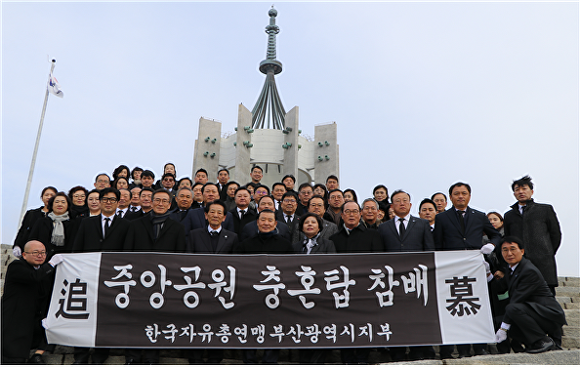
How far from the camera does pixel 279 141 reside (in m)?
23.4

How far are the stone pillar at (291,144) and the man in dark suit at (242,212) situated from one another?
643 inches

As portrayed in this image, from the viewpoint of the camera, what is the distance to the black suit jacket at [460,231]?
489cm

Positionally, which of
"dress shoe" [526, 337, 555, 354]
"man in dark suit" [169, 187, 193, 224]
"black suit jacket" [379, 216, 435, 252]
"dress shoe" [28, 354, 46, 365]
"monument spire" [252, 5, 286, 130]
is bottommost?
"dress shoe" [28, 354, 46, 365]

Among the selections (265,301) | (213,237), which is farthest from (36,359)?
(265,301)

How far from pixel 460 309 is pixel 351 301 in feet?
3.46

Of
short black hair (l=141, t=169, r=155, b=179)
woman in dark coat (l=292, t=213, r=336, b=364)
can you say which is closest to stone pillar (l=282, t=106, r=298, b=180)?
short black hair (l=141, t=169, r=155, b=179)

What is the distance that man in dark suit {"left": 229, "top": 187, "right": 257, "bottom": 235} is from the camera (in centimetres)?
558

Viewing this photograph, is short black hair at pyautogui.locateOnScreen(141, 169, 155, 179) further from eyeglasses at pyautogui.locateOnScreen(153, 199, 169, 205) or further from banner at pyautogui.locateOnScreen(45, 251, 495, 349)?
banner at pyautogui.locateOnScreen(45, 251, 495, 349)

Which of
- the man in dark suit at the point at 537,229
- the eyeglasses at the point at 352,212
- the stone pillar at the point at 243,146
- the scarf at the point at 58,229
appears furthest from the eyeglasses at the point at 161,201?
the stone pillar at the point at 243,146

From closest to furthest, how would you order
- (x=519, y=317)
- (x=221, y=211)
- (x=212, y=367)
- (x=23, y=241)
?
1. (x=212, y=367)
2. (x=519, y=317)
3. (x=221, y=211)
4. (x=23, y=241)

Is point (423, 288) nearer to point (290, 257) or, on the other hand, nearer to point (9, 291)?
point (290, 257)

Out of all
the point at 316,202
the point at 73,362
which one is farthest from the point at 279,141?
the point at 73,362

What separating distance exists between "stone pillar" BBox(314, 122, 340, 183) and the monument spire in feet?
12.3

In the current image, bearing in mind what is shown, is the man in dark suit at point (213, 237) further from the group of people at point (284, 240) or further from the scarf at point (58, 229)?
the scarf at point (58, 229)
